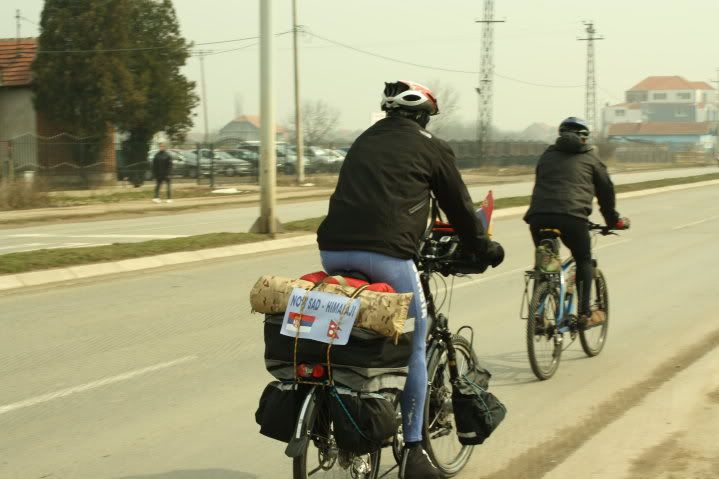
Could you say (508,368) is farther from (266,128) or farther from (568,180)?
(266,128)

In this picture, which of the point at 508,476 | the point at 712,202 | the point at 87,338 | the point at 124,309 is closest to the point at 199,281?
the point at 124,309

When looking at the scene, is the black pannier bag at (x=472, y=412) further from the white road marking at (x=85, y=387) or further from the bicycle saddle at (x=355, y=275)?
the white road marking at (x=85, y=387)

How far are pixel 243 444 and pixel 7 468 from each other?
4.33ft

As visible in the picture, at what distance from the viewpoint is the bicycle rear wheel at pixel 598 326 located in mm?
8625

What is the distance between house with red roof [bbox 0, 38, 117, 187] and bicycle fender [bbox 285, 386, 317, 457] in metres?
33.8

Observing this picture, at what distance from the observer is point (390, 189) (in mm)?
4480

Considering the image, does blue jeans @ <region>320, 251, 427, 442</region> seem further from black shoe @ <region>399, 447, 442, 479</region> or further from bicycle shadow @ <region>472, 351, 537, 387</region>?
bicycle shadow @ <region>472, 351, 537, 387</region>

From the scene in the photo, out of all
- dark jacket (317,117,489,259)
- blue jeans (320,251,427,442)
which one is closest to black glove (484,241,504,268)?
dark jacket (317,117,489,259)

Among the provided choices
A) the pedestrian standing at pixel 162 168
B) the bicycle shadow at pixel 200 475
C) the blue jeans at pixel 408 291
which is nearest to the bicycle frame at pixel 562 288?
the bicycle shadow at pixel 200 475

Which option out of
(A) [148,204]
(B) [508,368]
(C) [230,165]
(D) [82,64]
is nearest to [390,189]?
(B) [508,368]

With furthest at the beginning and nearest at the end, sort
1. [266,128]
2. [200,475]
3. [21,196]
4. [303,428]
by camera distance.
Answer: [21,196]
[266,128]
[200,475]
[303,428]

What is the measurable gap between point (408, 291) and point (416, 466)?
2.67ft

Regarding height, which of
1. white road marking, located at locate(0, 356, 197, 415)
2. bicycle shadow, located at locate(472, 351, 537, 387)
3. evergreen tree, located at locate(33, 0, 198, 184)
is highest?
evergreen tree, located at locate(33, 0, 198, 184)

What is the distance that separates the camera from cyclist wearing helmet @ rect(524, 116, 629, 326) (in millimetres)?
7953
